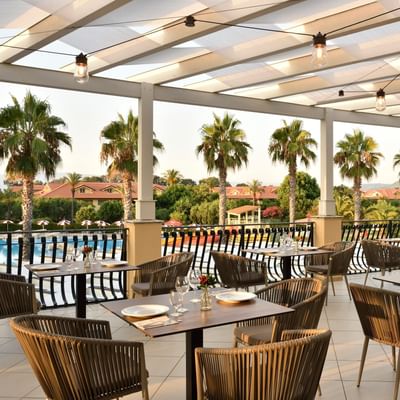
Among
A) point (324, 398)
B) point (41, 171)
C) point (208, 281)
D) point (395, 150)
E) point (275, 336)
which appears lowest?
point (324, 398)

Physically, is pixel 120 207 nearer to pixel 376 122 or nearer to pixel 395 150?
pixel 395 150

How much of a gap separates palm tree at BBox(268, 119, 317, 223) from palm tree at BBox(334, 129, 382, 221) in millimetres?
1892

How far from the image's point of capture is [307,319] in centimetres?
332

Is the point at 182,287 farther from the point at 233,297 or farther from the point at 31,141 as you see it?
the point at 31,141

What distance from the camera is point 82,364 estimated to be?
94.7 inches

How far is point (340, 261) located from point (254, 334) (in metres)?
3.17

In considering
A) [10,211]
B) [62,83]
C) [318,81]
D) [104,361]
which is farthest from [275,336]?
[10,211]

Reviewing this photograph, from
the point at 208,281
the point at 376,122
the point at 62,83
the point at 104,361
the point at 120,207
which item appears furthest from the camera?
the point at 120,207

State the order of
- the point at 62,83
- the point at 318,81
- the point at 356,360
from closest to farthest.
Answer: the point at 356,360 → the point at 62,83 → the point at 318,81

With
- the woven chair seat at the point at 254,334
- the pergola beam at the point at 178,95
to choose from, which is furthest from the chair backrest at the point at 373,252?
the woven chair seat at the point at 254,334

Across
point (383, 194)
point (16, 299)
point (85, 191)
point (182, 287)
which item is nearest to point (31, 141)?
point (16, 299)

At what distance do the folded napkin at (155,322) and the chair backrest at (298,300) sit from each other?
0.73 meters

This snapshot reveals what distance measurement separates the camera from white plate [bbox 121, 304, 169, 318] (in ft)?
9.45

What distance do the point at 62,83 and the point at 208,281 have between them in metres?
4.17
